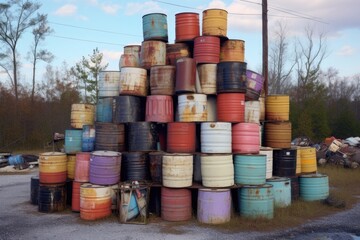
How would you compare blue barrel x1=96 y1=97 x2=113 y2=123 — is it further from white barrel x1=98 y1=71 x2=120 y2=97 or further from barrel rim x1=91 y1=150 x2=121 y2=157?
barrel rim x1=91 y1=150 x2=121 y2=157

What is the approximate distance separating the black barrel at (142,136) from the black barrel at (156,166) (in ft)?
1.15

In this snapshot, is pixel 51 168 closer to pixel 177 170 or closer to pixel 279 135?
pixel 177 170

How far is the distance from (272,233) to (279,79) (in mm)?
39487

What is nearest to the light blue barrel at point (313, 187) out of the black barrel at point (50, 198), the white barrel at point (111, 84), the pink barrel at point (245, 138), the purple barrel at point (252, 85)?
the pink barrel at point (245, 138)

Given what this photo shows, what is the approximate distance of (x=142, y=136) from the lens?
8.85m

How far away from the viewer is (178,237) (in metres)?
7.01

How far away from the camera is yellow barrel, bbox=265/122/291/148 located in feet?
33.2

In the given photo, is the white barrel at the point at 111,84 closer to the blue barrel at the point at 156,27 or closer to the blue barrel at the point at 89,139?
the blue barrel at the point at 89,139

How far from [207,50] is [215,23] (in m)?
0.75

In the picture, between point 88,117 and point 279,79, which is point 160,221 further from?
point 279,79

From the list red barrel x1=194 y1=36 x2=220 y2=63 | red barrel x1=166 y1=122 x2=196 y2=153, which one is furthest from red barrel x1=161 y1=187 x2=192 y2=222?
red barrel x1=194 y1=36 x2=220 y2=63

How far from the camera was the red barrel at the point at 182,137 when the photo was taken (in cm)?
849

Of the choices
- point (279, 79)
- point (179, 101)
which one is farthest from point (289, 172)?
point (279, 79)

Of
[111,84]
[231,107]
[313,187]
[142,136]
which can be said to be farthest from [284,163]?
[111,84]
